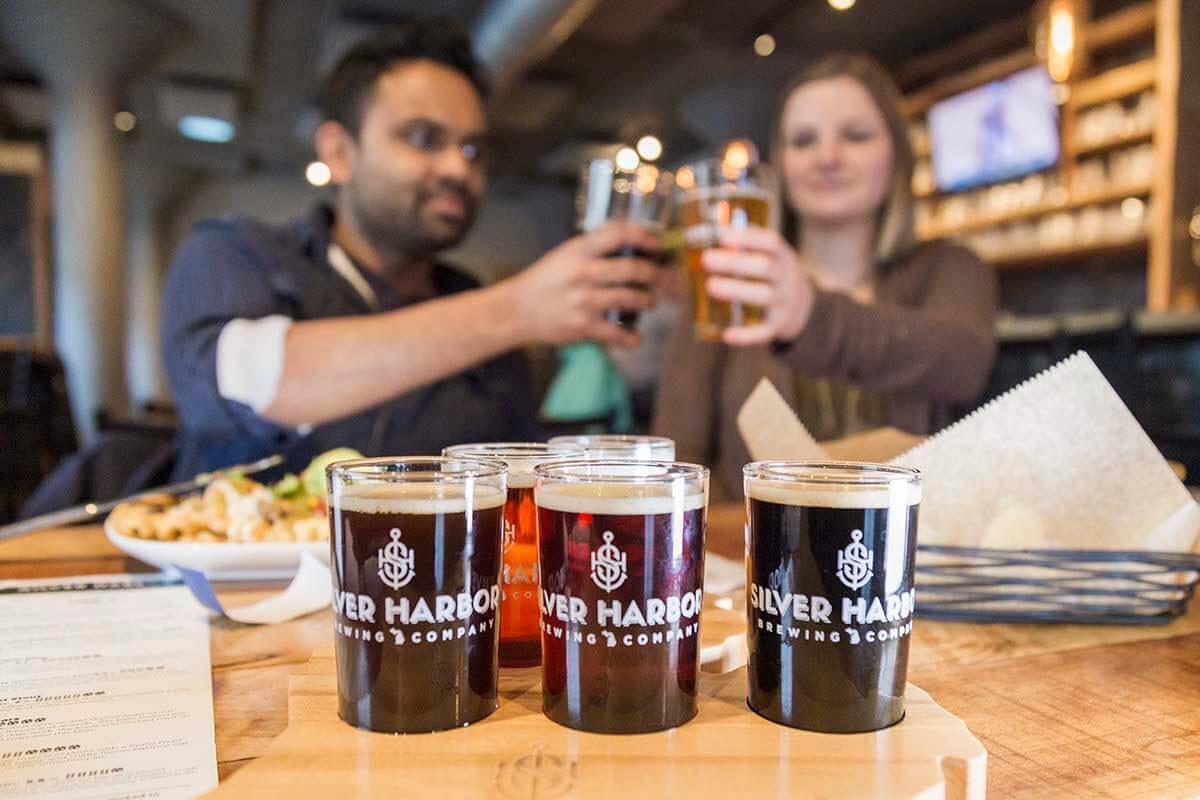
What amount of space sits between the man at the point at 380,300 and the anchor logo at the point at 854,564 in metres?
0.88

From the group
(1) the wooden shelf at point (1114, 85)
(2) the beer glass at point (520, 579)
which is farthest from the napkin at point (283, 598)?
(1) the wooden shelf at point (1114, 85)

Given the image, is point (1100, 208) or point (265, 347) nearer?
point (265, 347)

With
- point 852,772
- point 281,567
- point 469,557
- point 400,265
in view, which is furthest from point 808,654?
point 400,265

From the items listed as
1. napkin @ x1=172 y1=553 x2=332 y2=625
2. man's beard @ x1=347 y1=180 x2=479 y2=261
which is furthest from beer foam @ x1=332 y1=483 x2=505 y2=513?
man's beard @ x1=347 y1=180 x2=479 y2=261

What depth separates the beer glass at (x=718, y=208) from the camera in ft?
4.10

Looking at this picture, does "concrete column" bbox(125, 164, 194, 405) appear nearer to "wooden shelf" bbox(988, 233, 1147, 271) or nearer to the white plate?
"wooden shelf" bbox(988, 233, 1147, 271)

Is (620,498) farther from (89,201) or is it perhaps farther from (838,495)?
(89,201)

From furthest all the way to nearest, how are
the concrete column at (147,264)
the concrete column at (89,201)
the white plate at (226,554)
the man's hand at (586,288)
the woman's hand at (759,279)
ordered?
the concrete column at (147,264)
the concrete column at (89,201)
the man's hand at (586,288)
the woman's hand at (759,279)
the white plate at (226,554)

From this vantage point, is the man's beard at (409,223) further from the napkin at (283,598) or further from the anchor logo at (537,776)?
the anchor logo at (537,776)

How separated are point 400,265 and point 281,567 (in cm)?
139

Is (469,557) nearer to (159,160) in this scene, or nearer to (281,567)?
(281,567)

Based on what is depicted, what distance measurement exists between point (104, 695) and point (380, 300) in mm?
1431

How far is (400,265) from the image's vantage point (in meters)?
2.23

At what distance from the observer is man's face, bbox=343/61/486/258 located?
1983mm
